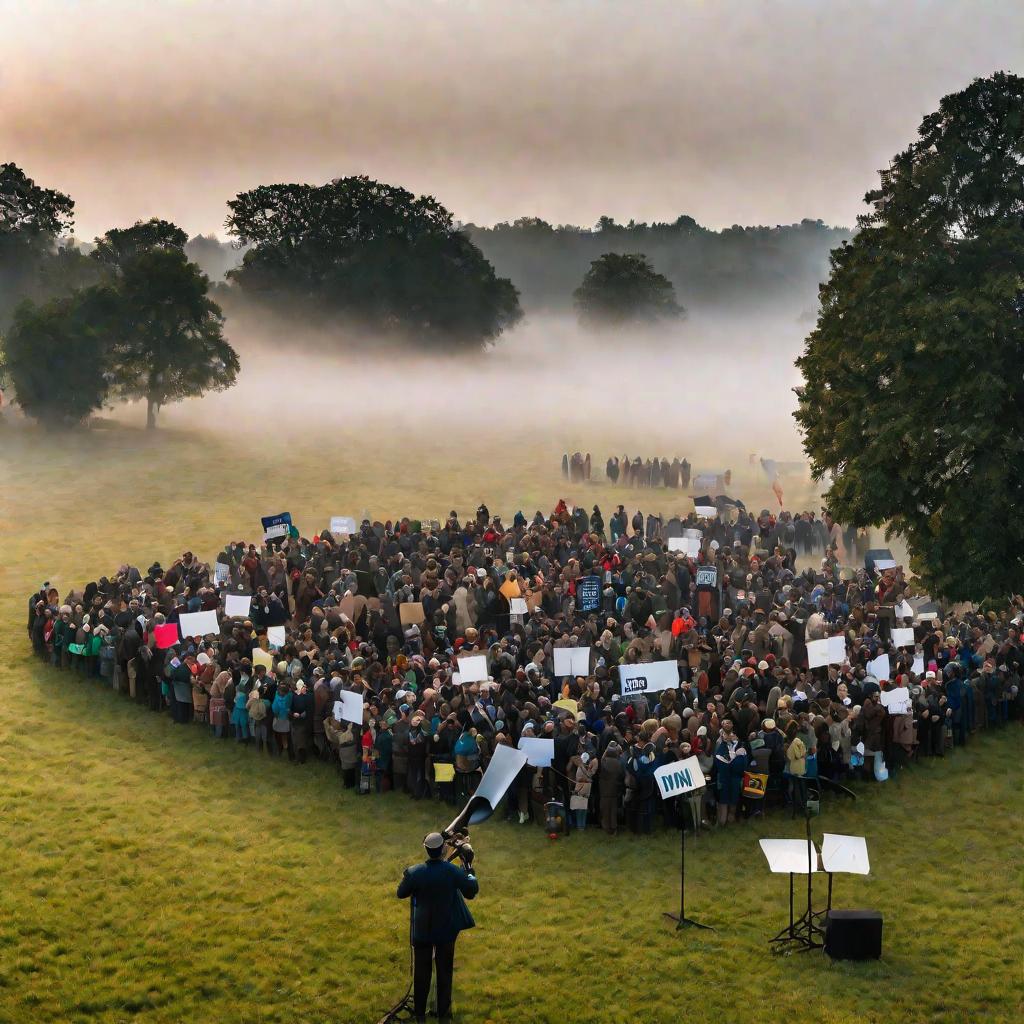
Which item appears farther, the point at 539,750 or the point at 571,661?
the point at 571,661

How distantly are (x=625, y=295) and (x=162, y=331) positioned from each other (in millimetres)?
54057

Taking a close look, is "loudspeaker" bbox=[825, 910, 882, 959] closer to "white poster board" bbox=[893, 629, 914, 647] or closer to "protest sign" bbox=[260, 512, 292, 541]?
"white poster board" bbox=[893, 629, 914, 647]

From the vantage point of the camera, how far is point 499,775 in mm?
11398

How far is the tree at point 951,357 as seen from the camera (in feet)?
74.8

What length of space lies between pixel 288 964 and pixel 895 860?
9.13 m

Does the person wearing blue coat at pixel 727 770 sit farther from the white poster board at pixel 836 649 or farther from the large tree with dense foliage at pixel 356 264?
the large tree with dense foliage at pixel 356 264

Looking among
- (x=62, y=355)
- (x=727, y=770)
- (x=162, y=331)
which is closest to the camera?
(x=727, y=770)

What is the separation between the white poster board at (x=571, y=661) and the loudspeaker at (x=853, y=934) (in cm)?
797

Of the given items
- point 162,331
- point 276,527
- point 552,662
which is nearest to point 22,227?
point 162,331

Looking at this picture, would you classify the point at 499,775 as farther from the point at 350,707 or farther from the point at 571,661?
the point at 571,661

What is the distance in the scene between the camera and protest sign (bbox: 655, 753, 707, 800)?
599 inches

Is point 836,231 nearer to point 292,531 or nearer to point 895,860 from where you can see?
point 292,531

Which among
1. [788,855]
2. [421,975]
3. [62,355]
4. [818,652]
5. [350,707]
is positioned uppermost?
[62,355]

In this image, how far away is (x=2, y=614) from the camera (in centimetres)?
3180
